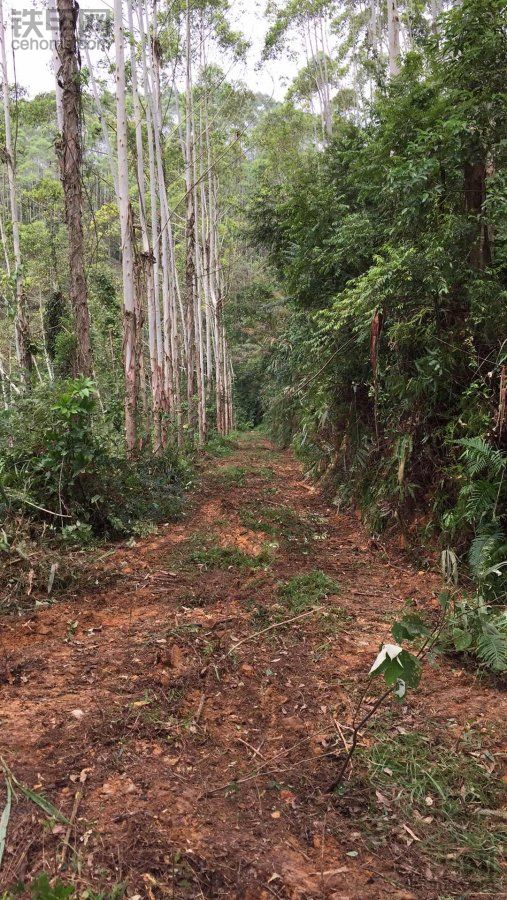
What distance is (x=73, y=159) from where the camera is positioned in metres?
6.71

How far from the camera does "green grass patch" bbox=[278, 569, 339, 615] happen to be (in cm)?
449

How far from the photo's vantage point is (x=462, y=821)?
2.29m

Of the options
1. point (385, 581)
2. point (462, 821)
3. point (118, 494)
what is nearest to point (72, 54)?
point (118, 494)

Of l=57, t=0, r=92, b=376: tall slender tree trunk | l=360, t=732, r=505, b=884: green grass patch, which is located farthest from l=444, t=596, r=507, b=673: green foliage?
l=57, t=0, r=92, b=376: tall slender tree trunk

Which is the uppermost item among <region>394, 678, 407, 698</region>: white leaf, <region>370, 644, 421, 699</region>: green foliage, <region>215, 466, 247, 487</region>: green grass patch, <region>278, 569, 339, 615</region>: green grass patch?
<region>370, 644, 421, 699</region>: green foliage

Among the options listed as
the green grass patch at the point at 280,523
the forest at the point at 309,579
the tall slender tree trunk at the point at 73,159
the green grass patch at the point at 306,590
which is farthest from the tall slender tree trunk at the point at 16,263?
the green grass patch at the point at 306,590

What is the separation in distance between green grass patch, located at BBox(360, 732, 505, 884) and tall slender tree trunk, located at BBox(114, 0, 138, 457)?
19.0ft

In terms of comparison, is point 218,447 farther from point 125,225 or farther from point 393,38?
point 393,38

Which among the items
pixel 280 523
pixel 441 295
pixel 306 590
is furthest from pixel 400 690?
pixel 280 523

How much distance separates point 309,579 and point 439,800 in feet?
8.66

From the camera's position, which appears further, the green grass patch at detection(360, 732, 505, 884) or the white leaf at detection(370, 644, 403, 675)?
the green grass patch at detection(360, 732, 505, 884)

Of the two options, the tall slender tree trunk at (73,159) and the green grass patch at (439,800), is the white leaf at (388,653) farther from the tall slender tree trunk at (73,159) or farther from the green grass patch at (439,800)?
the tall slender tree trunk at (73,159)

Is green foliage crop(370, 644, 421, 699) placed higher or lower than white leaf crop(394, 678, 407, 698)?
higher

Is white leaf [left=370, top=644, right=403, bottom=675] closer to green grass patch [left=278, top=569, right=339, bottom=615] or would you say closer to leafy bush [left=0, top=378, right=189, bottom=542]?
green grass patch [left=278, top=569, right=339, bottom=615]
